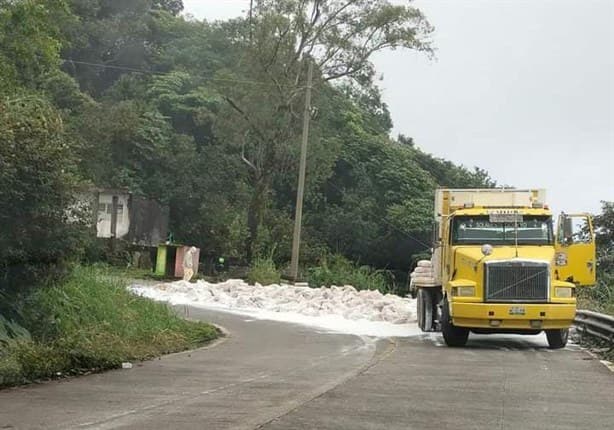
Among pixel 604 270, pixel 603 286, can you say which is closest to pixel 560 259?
pixel 603 286

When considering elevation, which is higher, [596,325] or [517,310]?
[517,310]

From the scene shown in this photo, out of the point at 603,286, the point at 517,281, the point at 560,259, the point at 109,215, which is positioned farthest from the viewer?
the point at 109,215

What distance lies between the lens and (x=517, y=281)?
17344 millimetres

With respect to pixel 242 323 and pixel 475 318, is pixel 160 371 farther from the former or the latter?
pixel 242 323

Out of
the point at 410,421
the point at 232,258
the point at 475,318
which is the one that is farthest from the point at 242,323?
the point at 232,258

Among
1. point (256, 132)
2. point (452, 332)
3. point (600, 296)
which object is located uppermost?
point (256, 132)

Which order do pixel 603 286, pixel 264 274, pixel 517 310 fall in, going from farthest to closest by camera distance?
pixel 264 274 < pixel 603 286 < pixel 517 310

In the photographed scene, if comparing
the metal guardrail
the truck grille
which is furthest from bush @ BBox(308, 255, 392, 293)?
the truck grille

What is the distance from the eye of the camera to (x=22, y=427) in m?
7.86

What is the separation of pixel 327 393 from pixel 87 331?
201 inches

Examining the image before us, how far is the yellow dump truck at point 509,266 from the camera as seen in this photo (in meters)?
17.2

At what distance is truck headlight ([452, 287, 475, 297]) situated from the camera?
17500mm

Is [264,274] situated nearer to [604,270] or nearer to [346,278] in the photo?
[346,278]

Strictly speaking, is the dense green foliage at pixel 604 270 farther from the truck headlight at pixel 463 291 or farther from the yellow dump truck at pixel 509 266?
the truck headlight at pixel 463 291
